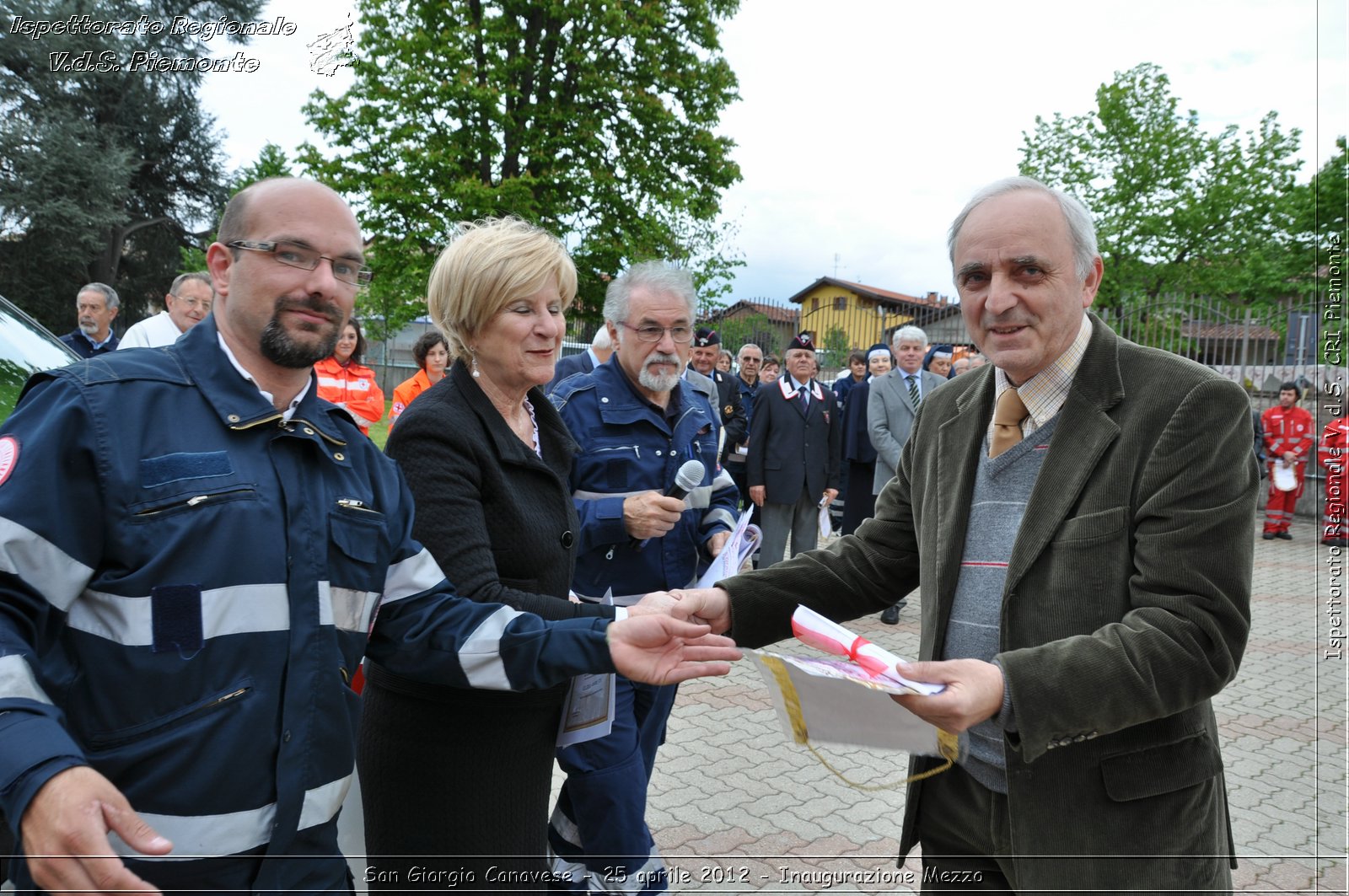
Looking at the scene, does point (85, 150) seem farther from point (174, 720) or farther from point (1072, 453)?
point (1072, 453)

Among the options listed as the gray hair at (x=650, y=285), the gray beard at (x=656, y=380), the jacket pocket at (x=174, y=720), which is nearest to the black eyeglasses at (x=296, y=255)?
the jacket pocket at (x=174, y=720)

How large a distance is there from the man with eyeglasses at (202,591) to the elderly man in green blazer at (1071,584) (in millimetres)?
1165

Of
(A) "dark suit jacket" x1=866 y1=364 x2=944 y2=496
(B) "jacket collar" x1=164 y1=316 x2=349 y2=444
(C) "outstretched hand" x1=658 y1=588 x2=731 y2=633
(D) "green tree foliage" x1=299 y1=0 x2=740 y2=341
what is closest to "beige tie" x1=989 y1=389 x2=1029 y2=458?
(C) "outstretched hand" x1=658 y1=588 x2=731 y2=633

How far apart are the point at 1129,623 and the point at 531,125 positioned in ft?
65.0

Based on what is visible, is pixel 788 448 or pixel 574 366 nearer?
pixel 574 366

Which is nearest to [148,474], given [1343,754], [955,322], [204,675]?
[204,675]

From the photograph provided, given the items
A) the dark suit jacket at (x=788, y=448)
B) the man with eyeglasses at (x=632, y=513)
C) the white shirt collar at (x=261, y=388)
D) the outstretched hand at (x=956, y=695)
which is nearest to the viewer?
the outstretched hand at (x=956, y=695)

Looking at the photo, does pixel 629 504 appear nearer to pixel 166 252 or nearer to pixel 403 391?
pixel 403 391

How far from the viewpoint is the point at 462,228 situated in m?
2.80

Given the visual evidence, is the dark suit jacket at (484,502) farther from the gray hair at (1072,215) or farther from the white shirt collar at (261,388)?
the gray hair at (1072,215)

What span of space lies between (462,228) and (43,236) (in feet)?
76.2

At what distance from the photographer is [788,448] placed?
8273 millimetres

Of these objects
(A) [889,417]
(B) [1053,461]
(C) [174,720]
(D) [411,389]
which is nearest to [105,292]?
(D) [411,389]

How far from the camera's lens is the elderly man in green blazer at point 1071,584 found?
5.37ft
